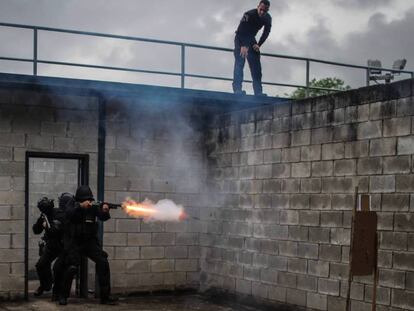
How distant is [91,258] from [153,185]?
1954 mm

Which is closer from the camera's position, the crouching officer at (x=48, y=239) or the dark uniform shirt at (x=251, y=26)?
the crouching officer at (x=48, y=239)

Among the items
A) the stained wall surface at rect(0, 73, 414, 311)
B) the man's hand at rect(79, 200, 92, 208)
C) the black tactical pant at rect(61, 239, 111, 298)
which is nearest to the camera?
the stained wall surface at rect(0, 73, 414, 311)

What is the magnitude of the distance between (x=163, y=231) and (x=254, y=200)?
2.06 m

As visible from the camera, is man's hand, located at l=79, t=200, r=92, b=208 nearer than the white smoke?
Yes

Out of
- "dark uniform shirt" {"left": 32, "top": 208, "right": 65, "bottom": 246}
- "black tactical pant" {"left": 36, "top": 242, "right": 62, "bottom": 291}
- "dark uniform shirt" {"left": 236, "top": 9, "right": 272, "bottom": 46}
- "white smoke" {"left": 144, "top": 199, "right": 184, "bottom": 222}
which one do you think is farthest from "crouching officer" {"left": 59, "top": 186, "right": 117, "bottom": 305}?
"dark uniform shirt" {"left": 236, "top": 9, "right": 272, "bottom": 46}

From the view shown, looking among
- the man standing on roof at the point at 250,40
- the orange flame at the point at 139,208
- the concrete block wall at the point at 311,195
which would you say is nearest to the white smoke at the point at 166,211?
the orange flame at the point at 139,208

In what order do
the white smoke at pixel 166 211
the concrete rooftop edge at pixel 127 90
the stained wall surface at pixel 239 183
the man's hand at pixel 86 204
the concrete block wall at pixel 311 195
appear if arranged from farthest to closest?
the white smoke at pixel 166 211
the concrete rooftop edge at pixel 127 90
the man's hand at pixel 86 204
the stained wall surface at pixel 239 183
the concrete block wall at pixel 311 195

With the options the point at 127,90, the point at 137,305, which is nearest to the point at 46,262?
the point at 137,305

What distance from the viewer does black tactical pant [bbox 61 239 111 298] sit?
386 inches

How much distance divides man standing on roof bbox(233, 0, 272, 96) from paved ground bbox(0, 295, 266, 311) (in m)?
4.00

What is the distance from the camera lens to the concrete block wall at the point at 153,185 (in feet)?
35.9

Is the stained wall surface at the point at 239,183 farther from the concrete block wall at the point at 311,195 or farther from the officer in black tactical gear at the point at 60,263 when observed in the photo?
the officer in black tactical gear at the point at 60,263

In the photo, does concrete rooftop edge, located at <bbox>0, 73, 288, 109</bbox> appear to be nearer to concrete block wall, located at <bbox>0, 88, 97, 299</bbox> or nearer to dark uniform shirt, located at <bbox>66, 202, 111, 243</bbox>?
concrete block wall, located at <bbox>0, 88, 97, 299</bbox>

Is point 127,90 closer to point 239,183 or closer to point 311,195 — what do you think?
point 239,183
